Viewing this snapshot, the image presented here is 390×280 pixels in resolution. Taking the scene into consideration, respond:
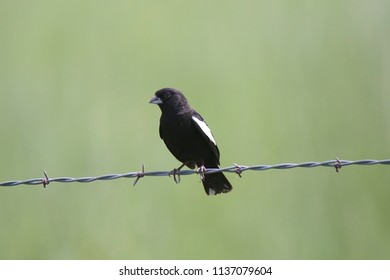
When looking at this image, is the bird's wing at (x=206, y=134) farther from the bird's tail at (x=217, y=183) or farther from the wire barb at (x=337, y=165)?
the wire barb at (x=337, y=165)

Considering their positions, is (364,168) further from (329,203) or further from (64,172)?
(64,172)

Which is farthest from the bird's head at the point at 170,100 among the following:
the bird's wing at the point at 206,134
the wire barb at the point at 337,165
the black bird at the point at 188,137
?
the wire barb at the point at 337,165

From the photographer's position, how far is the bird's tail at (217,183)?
258 inches

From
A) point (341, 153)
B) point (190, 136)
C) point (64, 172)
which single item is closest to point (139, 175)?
point (190, 136)

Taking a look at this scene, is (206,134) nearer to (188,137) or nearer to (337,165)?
(188,137)

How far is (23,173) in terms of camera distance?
9461 millimetres

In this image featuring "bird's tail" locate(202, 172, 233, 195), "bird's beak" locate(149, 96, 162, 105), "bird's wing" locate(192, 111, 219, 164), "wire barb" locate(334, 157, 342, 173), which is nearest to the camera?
"wire barb" locate(334, 157, 342, 173)

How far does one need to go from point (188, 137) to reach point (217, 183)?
53 cm

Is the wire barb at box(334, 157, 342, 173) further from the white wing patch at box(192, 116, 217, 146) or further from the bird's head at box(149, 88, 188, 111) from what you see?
the bird's head at box(149, 88, 188, 111)

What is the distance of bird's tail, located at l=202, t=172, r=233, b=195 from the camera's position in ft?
21.5

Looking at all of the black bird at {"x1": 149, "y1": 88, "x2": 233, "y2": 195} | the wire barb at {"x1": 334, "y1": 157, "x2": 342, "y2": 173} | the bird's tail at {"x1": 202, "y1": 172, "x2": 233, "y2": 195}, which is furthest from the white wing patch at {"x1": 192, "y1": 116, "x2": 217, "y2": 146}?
the wire barb at {"x1": 334, "y1": 157, "x2": 342, "y2": 173}

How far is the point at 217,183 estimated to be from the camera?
259 inches

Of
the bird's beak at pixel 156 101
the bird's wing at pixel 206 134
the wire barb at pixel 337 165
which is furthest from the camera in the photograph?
the bird's beak at pixel 156 101
